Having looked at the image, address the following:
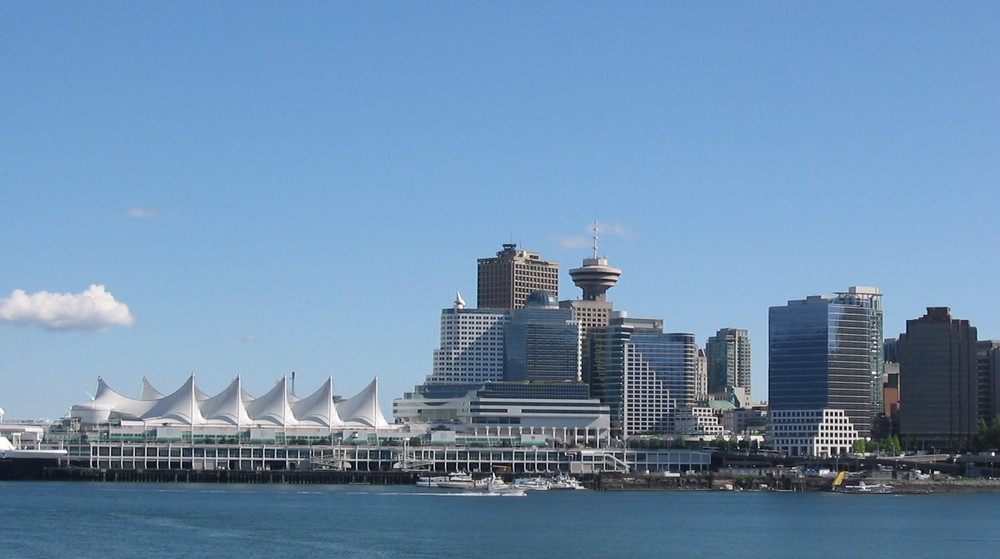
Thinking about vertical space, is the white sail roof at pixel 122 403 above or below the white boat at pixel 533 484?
above

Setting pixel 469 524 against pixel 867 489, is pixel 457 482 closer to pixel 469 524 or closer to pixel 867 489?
pixel 867 489

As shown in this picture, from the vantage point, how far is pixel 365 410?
162500mm

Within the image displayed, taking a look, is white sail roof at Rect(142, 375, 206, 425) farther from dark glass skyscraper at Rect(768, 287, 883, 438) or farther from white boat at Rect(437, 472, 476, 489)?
dark glass skyscraper at Rect(768, 287, 883, 438)

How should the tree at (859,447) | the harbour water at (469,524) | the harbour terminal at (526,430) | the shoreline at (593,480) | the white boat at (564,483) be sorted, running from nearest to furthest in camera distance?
the harbour water at (469,524) → the white boat at (564,483) → the shoreline at (593,480) → the harbour terminal at (526,430) → the tree at (859,447)

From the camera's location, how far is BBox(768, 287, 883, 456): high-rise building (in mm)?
191500

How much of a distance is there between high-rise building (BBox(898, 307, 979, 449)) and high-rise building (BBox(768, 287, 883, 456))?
644 centimetres

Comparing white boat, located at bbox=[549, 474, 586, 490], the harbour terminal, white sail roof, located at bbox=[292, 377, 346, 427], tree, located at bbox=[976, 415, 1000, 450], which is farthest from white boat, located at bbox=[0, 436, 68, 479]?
tree, located at bbox=[976, 415, 1000, 450]

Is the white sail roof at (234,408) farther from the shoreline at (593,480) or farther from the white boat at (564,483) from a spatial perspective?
the white boat at (564,483)

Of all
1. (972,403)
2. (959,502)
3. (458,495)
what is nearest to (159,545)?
(458,495)

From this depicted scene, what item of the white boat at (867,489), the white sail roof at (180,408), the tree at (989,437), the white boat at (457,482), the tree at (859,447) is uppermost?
the white sail roof at (180,408)

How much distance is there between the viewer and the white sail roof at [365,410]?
531ft

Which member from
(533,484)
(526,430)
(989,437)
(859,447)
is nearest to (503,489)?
(533,484)

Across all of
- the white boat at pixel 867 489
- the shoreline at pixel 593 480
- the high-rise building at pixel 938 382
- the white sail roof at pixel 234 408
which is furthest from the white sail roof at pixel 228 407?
the high-rise building at pixel 938 382

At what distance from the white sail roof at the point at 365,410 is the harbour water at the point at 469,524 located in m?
38.3
